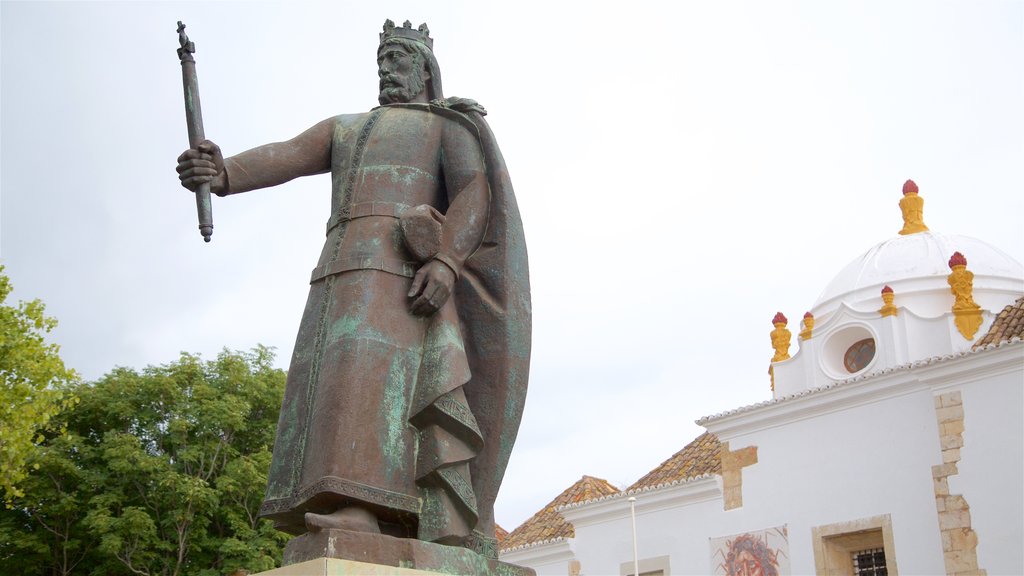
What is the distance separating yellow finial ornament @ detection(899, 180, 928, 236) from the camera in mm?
22078

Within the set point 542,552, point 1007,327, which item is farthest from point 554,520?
point 1007,327

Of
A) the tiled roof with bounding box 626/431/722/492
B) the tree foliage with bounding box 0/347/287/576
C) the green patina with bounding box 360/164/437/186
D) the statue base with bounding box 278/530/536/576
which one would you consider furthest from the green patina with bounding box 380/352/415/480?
the tiled roof with bounding box 626/431/722/492

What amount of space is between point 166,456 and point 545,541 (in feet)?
22.3

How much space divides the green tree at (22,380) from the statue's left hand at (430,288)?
433 inches

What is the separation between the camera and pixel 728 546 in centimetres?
1678

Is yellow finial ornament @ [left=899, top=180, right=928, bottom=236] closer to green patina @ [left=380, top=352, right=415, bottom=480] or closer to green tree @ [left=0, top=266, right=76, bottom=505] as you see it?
green tree @ [left=0, top=266, right=76, bottom=505]

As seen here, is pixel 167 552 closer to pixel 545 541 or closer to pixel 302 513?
pixel 545 541

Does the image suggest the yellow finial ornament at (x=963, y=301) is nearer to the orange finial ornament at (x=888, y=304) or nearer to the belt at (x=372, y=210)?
the orange finial ornament at (x=888, y=304)

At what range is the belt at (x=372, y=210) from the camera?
3909 mm

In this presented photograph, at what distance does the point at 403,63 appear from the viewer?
14.2 feet

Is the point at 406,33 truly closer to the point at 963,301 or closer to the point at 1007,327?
the point at 1007,327

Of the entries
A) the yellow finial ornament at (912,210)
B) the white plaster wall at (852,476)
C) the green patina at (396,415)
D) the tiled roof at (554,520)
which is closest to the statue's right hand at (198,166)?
the green patina at (396,415)

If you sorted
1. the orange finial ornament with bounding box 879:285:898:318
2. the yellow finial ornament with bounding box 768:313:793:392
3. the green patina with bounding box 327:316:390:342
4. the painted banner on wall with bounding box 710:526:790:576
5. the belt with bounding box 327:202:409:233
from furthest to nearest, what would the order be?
1. the yellow finial ornament with bounding box 768:313:793:392
2. the orange finial ornament with bounding box 879:285:898:318
3. the painted banner on wall with bounding box 710:526:790:576
4. the belt with bounding box 327:202:409:233
5. the green patina with bounding box 327:316:390:342

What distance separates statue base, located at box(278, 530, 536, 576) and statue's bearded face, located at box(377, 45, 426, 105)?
180cm
